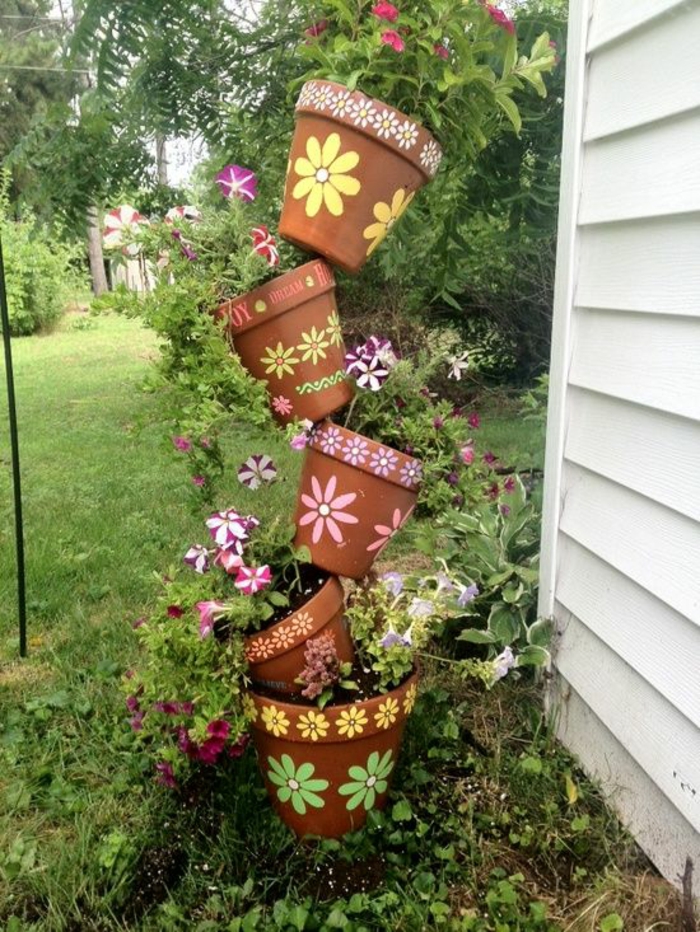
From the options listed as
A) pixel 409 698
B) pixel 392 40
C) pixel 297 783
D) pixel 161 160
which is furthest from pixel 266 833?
pixel 161 160

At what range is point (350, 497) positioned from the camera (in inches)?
63.6

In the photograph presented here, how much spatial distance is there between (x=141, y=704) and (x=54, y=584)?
1334 mm

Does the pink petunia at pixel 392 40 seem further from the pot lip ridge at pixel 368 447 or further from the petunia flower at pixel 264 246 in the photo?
the pot lip ridge at pixel 368 447

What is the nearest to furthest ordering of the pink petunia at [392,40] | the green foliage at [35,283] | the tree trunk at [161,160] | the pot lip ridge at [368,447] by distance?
1. the pink petunia at [392,40]
2. the pot lip ridge at [368,447]
3. the tree trunk at [161,160]
4. the green foliage at [35,283]

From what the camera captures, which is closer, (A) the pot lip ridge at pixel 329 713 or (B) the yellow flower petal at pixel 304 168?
(B) the yellow flower petal at pixel 304 168

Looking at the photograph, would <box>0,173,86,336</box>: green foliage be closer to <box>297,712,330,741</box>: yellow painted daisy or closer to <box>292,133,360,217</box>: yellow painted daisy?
<box>292,133,360,217</box>: yellow painted daisy

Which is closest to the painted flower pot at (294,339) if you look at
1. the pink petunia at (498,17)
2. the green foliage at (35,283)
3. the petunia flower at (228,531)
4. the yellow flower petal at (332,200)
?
the yellow flower petal at (332,200)

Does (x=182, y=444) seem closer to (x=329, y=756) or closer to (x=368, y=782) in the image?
(x=329, y=756)

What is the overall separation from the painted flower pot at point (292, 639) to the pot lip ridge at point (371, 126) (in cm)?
88

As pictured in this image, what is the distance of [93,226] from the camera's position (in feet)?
8.49

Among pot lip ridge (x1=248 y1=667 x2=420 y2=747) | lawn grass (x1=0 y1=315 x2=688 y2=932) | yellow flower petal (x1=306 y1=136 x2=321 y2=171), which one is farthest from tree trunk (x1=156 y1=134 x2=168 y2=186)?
pot lip ridge (x1=248 y1=667 x2=420 y2=747)

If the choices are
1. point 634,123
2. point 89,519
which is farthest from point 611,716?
point 89,519

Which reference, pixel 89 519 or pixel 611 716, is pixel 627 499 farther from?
pixel 89 519

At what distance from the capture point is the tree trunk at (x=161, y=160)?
2.62 metres
